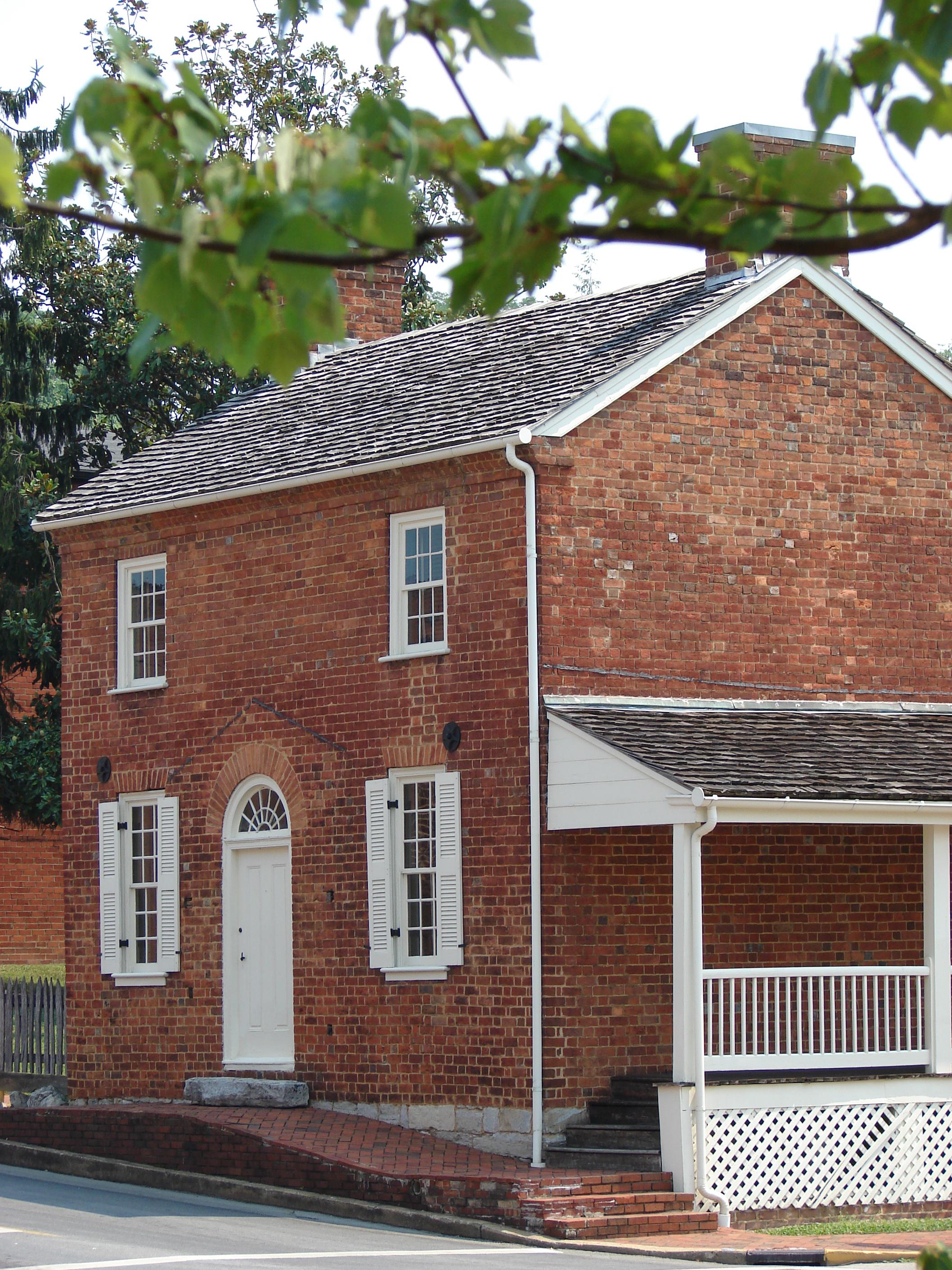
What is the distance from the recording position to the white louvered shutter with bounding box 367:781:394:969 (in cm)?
1823

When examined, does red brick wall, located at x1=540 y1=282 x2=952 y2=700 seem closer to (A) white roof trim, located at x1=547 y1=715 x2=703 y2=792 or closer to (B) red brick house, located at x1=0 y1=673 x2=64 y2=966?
(A) white roof trim, located at x1=547 y1=715 x2=703 y2=792

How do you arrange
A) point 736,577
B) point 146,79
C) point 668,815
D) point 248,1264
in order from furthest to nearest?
point 736,577
point 668,815
point 248,1264
point 146,79

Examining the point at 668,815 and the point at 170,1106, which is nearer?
the point at 668,815

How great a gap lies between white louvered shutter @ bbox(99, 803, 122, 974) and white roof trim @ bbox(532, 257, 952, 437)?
23.1ft

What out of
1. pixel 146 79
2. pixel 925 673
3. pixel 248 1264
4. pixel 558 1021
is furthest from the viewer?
pixel 925 673

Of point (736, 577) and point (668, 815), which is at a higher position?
point (736, 577)

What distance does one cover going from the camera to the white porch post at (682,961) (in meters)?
15.3

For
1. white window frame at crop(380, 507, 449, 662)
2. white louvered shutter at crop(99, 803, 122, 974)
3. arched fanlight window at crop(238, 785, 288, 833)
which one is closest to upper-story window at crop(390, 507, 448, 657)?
white window frame at crop(380, 507, 449, 662)

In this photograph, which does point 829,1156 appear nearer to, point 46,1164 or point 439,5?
point 46,1164

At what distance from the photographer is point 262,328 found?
328 centimetres

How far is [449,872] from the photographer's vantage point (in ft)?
58.0

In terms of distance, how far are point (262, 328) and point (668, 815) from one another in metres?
12.4

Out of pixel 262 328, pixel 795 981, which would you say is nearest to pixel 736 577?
pixel 795 981

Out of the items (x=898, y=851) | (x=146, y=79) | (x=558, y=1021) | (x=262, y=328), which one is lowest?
(x=558, y=1021)
